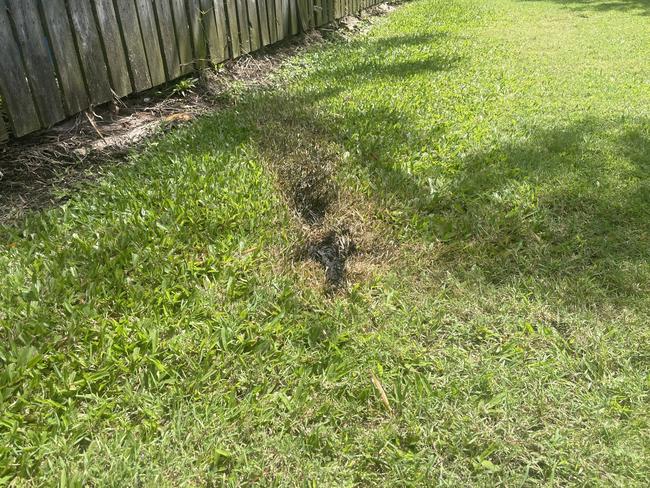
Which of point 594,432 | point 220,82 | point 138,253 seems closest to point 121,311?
point 138,253

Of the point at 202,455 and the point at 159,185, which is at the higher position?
the point at 159,185

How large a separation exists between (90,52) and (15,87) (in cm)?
62

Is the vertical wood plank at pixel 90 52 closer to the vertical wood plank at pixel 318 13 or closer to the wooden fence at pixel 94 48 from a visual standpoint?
the wooden fence at pixel 94 48

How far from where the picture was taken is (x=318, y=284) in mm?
2350

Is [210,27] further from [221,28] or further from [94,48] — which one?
[94,48]

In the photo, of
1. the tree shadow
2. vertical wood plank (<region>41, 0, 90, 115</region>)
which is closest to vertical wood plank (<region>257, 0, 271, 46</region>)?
vertical wood plank (<region>41, 0, 90, 115</region>)

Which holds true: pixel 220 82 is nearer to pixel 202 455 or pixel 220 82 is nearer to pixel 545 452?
pixel 202 455

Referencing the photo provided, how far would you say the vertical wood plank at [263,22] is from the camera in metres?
5.42

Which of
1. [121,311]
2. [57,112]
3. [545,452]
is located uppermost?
[57,112]

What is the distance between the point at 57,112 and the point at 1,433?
2.33m

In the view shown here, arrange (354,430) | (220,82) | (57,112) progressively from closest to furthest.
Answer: (354,430)
(57,112)
(220,82)

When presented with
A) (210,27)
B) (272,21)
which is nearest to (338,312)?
(210,27)

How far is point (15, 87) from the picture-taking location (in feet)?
9.63

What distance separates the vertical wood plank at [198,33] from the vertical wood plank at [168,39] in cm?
25
